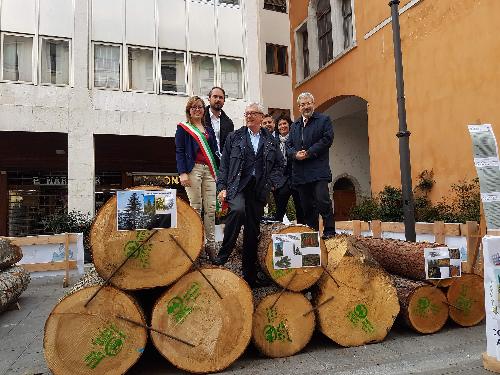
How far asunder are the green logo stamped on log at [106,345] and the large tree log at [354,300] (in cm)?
189

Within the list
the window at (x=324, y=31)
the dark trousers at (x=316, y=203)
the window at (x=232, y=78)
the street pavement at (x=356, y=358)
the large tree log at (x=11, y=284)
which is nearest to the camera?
the street pavement at (x=356, y=358)

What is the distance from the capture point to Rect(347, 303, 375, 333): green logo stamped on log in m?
4.34

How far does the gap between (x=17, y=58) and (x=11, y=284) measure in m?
10.4

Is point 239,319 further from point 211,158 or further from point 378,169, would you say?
point 378,169

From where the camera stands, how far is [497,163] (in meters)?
4.59

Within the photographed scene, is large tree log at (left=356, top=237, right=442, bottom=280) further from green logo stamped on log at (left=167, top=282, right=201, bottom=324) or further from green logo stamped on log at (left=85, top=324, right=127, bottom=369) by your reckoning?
green logo stamped on log at (left=85, top=324, right=127, bottom=369)

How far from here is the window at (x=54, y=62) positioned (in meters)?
14.7

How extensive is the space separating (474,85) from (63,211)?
13.6 m

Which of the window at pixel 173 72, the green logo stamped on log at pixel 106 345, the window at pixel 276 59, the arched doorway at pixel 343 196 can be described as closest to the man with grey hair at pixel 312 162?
the green logo stamped on log at pixel 106 345

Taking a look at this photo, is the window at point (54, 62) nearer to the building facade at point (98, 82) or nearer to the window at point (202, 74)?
the building facade at point (98, 82)

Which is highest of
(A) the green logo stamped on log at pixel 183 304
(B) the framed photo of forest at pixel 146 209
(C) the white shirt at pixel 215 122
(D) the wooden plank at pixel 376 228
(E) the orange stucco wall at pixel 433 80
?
(E) the orange stucco wall at pixel 433 80

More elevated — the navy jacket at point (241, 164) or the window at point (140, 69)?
the window at point (140, 69)

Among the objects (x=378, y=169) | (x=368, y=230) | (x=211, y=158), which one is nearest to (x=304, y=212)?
(x=211, y=158)

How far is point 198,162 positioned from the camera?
547cm
